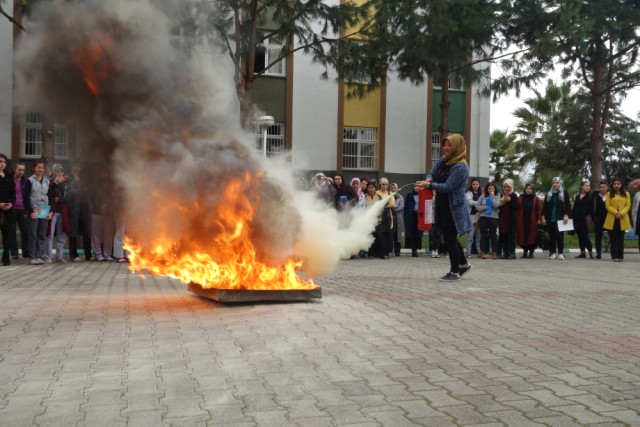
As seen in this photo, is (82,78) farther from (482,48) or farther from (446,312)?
(482,48)

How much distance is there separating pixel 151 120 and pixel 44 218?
8.24m

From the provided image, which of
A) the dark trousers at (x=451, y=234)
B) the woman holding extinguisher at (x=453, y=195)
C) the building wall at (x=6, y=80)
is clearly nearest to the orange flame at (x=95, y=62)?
the building wall at (x=6, y=80)

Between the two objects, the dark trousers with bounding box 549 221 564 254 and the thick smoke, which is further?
the dark trousers with bounding box 549 221 564 254

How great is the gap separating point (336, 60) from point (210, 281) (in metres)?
13.6

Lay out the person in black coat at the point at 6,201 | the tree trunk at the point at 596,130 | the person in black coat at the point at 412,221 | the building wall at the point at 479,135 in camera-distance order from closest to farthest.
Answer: the person in black coat at the point at 6,201
the person in black coat at the point at 412,221
the tree trunk at the point at 596,130
the building wall at the point at 479,135

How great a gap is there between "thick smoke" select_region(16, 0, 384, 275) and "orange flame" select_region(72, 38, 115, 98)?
0.4 inches

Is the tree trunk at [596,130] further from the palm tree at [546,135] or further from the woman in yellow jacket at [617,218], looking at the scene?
the palm tree at [546,135]

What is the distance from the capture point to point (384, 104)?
3050cm

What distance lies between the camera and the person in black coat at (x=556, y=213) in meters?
19.0

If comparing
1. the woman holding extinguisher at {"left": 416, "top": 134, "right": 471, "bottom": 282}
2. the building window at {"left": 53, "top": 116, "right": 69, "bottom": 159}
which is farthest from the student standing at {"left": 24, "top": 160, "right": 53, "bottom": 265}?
the woman holding extinguisher at {"left": 416, "top": 134, "right": 471, "bottom": 282}

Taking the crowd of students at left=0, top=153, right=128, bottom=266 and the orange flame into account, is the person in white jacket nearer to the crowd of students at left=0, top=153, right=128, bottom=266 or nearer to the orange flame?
the crowd of students at left=0, top=153, right=128, bottom=266

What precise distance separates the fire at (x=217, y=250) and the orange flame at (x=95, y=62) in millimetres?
1494

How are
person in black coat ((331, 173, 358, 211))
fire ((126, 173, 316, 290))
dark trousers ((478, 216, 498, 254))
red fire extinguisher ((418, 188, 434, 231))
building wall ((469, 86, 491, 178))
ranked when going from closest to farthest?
fire ((126, 173, 316, 290)), red fire extinguisher ((418, 188, 434, 231)), person in black coat ((331, 173, 358, 211)), dark trousers ((478, 216, 498, 254)), building wall ((469, 86, 491, 178))

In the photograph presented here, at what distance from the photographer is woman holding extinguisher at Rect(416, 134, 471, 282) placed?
10578mm
